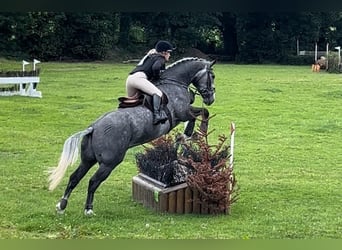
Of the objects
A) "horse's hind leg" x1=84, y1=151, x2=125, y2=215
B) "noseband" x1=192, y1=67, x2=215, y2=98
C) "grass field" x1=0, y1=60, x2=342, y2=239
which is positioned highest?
"noseband" x1=192, y1=67, x2=215, y2=98

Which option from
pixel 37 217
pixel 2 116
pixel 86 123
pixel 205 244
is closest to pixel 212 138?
pixel 86 123

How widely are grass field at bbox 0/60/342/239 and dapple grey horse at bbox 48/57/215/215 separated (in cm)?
34

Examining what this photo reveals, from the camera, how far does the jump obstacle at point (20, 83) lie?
14.6 metres

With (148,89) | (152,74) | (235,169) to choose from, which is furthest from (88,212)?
(235,169)

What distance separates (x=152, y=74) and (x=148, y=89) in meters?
0.15

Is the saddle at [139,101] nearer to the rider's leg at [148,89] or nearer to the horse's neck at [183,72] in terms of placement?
the rider's leg at [148,89]

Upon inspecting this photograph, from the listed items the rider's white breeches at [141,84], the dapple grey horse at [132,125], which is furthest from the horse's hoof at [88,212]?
the rider's white breeches at [141,84]

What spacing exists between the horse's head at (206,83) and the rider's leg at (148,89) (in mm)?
409

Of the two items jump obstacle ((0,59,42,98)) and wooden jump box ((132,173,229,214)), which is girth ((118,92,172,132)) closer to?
wooden jump box ((132,173,229,214))

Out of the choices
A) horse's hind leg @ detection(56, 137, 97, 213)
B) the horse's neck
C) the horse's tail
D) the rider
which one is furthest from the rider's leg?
the horse's tail

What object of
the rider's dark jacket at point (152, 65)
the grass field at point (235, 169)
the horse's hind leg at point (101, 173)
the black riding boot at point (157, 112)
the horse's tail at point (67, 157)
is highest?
the rider's dark jacket at point (152, 65)

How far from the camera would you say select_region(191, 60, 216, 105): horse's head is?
5.56 m

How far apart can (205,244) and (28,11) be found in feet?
1.19

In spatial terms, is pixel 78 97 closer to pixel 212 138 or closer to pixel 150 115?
pixel 212 138
